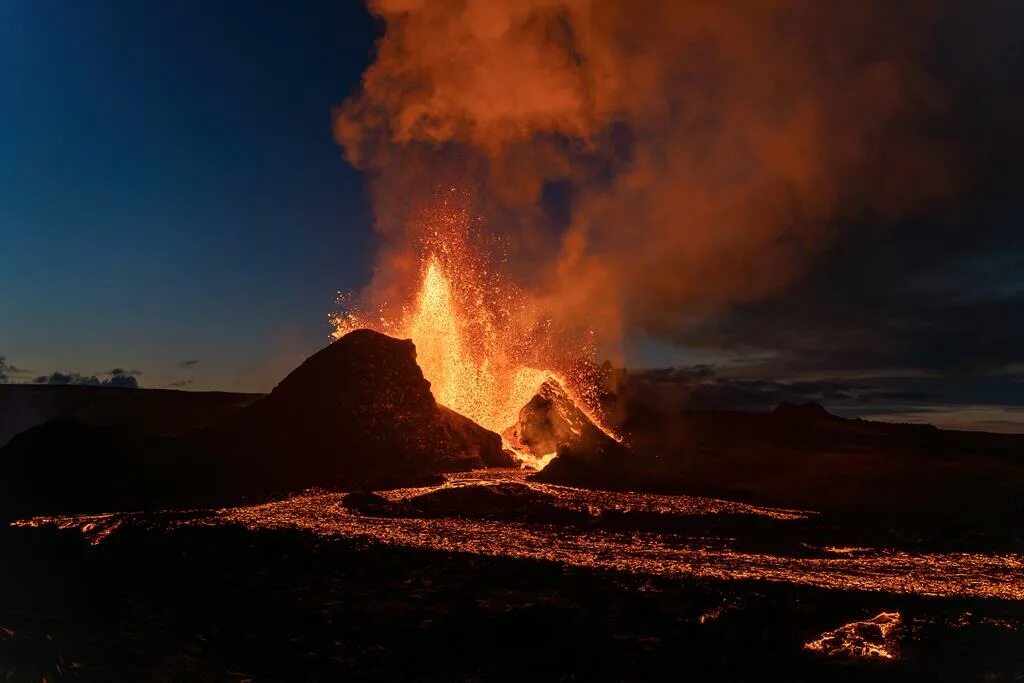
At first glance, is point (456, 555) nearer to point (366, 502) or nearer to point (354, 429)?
point (366, 502)

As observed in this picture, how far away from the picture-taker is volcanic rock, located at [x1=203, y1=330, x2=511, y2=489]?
47000 mm

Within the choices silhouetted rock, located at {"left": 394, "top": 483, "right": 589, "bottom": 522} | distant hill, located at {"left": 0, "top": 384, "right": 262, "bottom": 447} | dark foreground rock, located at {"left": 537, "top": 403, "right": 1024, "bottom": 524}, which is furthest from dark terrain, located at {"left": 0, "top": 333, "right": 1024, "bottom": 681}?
distant hill, located at {"left": 0, "top": 384, "right": 262, "bottom": 447}

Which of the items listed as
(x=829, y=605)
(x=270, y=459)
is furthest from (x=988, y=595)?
(x=270, y=459)

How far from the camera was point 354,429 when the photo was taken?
5000cm

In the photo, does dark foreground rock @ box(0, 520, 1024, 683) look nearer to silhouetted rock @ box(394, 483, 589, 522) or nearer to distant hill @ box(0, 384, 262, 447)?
silhouetted rock @ box(394, 483, 589, 522)

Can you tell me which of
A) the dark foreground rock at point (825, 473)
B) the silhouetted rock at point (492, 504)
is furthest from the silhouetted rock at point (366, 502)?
the dark foreground rock at point (825, 473)

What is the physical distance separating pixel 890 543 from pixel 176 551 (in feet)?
98.9

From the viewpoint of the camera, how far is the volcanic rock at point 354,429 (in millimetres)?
47000

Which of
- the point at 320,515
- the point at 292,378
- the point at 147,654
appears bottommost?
the point at 147,654

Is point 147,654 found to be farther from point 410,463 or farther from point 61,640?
point 410,463

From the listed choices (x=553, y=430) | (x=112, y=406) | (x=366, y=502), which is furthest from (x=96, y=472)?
(x=112, y=406)

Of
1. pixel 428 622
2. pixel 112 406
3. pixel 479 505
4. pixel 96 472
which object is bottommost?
pixel 428 622

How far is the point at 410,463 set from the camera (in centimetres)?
4891

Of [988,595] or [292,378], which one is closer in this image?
[988,595]
